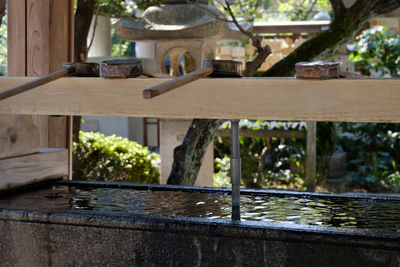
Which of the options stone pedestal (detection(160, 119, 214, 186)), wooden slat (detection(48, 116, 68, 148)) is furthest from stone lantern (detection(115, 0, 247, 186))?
wooden slat (detection(48, 116, 68, 148))

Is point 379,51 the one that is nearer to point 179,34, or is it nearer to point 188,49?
point 188,49

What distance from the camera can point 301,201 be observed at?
2.96 m

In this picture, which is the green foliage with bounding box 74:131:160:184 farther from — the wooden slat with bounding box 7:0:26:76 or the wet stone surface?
the wet stone surface

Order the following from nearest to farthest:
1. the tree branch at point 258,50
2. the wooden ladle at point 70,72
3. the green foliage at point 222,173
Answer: the wooden ladle at point 70,72
the tree branch at point 258,50
the green foliage at point 222,173

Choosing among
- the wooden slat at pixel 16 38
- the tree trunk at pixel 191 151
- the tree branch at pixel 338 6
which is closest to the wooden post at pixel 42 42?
the wooden slat at pixel 16 38

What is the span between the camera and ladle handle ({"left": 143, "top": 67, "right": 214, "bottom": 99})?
190cm

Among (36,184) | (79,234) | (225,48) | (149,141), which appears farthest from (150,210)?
(149,141)

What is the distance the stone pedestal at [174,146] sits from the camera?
595cm

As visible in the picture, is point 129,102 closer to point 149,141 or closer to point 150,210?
point 150,210

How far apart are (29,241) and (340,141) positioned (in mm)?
7779

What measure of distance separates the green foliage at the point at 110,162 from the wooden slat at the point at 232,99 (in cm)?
428

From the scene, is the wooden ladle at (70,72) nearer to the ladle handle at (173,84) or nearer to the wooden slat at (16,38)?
the ladle handle at (173,84)

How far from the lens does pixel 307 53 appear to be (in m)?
4.92

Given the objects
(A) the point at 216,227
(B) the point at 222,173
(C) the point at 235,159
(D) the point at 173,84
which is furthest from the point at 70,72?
(B) the point at 222,173
